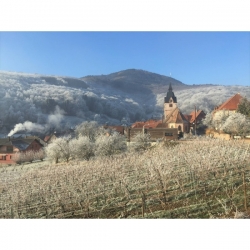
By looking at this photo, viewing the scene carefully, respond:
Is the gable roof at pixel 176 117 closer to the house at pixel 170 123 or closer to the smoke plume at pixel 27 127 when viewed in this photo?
the house at pixel 170 123

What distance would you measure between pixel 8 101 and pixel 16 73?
49cm

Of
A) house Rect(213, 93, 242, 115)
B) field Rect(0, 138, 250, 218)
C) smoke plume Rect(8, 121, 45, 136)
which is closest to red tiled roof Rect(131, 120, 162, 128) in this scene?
field Rect(0, 138, 250, 218)

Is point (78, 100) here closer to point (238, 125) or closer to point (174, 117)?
point (174, 117)

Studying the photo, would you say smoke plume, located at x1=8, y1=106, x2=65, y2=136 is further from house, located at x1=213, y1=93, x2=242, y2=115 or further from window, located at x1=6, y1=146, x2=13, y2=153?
house, located at x1=213, y1=93, x2=242, y2=115

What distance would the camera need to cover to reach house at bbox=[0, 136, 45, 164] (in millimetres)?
5684

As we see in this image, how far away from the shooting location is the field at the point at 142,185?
16.6ft

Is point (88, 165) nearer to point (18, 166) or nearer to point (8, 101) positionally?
point (18, 166)

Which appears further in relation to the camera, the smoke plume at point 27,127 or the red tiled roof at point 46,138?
the red tiled roof at point 46,138

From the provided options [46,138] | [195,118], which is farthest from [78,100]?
[195,118]

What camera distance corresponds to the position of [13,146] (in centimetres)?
574

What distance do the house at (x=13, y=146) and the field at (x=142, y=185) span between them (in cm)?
20

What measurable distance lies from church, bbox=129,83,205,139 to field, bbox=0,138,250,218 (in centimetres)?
26

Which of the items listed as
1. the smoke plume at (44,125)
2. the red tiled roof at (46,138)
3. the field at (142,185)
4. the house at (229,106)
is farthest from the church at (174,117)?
the red tiled roof at (46,138)
